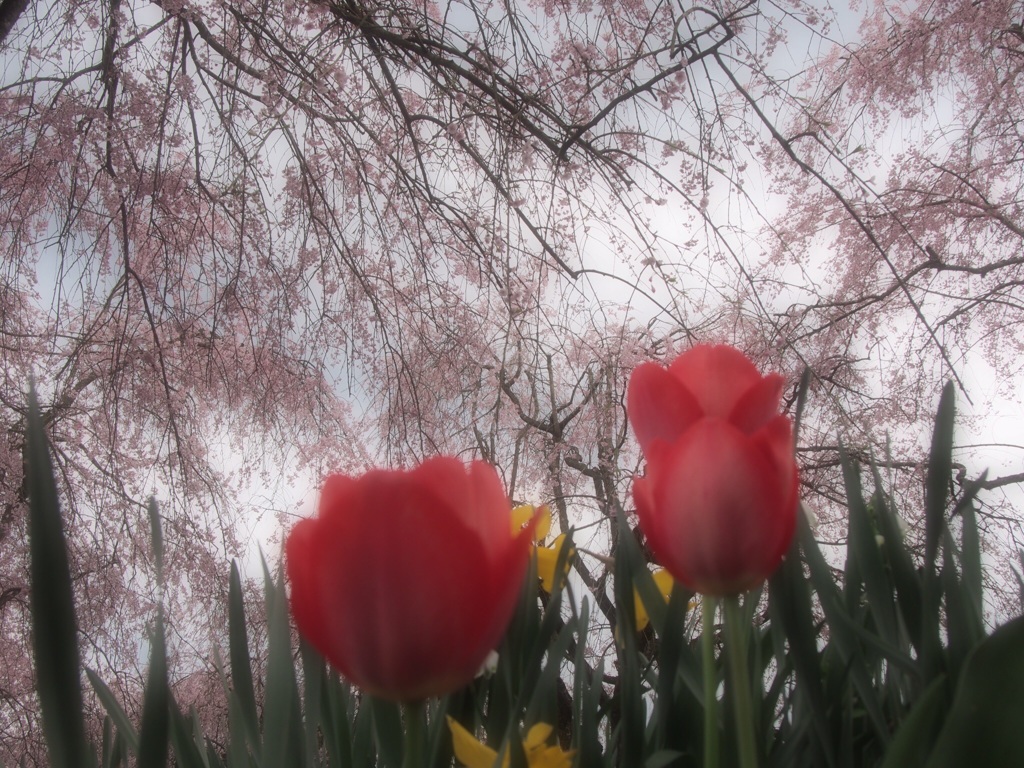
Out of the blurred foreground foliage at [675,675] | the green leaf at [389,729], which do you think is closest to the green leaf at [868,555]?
A: the blurred foreground foliage at [675,675]

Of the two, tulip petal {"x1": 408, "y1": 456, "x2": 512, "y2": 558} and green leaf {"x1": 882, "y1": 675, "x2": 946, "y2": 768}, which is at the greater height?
tulip petal {"x1": 408, "y1": 456, "x2": 512, "y2": 558}

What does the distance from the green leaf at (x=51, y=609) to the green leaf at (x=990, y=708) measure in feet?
0.61

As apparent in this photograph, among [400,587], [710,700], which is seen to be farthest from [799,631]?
[400,587]

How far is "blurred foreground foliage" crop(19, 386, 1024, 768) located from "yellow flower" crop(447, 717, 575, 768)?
0.01m

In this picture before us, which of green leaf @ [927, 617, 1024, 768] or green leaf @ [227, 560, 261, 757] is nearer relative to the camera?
green leaf @ [927, 617, 1024, 768]

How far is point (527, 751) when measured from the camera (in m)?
0.33

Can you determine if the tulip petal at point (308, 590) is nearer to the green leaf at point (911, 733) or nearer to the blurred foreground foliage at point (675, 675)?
the blurred foreground foliage at point (675, 675)

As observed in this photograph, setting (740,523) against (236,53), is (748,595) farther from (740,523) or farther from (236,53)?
(236,53)

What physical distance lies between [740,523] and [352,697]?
0.46m

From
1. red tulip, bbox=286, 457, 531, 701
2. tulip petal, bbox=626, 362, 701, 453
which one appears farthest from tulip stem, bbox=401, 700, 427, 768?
tulip petal, bbox=626, 362, 701, 453

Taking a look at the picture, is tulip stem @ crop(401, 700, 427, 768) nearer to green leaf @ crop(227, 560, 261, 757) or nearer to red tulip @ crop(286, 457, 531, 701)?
Result: red tulip @ crop(286, 457, 531, 701)

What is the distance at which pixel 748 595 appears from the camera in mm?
390

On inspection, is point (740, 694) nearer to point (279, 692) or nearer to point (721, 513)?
point (721, 513)

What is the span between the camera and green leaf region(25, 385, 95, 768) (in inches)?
6.2
